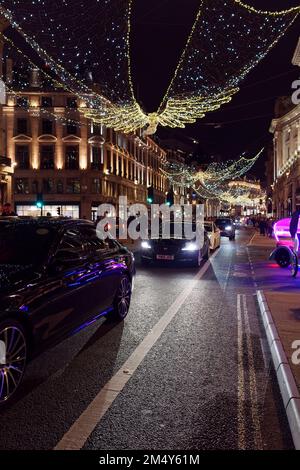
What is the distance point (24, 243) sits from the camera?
18.0 ft

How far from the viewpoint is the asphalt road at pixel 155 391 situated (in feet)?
11.5

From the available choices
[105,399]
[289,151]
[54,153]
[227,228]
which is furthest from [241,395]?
[289,151]

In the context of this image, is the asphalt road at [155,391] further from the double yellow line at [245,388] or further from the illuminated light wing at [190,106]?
the illuminated light wing at [190,106]

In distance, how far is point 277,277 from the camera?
12.8m

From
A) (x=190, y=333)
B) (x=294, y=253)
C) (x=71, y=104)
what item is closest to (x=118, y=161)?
(x=71, y=104)

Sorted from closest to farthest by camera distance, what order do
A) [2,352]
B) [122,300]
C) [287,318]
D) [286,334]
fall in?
1. [2,352]
2. [286,334]
3. [287,318]
4. [122,300]

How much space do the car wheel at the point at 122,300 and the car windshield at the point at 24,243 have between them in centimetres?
199

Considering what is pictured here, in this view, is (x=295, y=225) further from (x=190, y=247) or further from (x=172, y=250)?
(x=172, y=250)

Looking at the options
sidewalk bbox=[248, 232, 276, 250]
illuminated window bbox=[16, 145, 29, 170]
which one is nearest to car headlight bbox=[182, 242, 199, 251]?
sidewalk bbox=[248, 232, 276, 250]

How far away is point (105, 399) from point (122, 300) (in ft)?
10.5

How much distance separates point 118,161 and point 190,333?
58.2 meters

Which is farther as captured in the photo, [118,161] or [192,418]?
[118,161]

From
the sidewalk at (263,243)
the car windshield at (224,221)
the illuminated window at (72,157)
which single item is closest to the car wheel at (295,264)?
the sidewalk at (263,243)

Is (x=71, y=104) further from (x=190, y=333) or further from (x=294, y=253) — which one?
(x=190, y=333)
